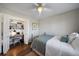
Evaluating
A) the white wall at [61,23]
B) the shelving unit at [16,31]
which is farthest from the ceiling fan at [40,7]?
the shelving unit at [16,31]

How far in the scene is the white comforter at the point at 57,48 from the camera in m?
1.02

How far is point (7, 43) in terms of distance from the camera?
114 cm

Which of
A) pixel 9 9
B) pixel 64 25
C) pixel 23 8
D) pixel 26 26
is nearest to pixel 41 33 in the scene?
pixel 26 26

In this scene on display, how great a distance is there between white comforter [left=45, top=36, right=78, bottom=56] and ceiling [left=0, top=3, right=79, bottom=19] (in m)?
0.42

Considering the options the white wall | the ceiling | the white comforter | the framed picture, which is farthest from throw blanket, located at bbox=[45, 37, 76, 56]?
the ceiling

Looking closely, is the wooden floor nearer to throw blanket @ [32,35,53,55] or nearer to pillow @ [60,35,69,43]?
throw blanket @ [32,35,53,55]

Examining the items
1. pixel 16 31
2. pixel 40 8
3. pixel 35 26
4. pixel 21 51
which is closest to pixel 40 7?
pixel 40 8

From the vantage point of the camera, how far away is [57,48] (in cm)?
109

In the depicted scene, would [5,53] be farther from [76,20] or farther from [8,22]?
[76,20]

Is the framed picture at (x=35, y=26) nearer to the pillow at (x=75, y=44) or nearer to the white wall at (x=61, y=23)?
the white wall at (x=61, y=23)

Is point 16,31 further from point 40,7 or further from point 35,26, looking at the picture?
point 40,7

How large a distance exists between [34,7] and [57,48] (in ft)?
2.29

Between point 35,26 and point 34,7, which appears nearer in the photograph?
point 34,7

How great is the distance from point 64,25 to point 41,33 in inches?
15.6
